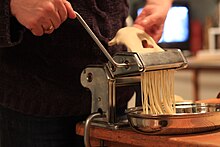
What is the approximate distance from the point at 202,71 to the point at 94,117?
2579 mm

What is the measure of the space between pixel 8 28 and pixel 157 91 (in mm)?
316

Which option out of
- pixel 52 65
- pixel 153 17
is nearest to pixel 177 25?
pixel 153 17

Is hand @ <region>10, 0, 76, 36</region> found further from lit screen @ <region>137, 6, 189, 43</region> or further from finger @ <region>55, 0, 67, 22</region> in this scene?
lit screen @ <region>137, 6, 189, 43</region>

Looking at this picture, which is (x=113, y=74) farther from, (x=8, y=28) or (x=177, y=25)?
(x=177, y=25)

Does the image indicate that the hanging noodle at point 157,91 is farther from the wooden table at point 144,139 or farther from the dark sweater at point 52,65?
the dark sweater at point 52,65

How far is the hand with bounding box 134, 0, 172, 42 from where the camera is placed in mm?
1128

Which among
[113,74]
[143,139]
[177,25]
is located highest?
[177,25]

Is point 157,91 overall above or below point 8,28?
below

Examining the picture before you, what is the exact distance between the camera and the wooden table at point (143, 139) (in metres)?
0.81

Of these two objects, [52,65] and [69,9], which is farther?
[52,65]

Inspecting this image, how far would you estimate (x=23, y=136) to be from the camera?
3.64ft

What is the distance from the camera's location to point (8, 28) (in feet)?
3.12

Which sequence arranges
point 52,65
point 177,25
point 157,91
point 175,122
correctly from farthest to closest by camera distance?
point 177,25 < point 52,65 < point 157,91 < point 175,122

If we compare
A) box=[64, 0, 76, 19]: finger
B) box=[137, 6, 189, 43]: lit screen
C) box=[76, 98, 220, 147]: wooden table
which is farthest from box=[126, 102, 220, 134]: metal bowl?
box=[137, 6, 189, 43]: lit screen
